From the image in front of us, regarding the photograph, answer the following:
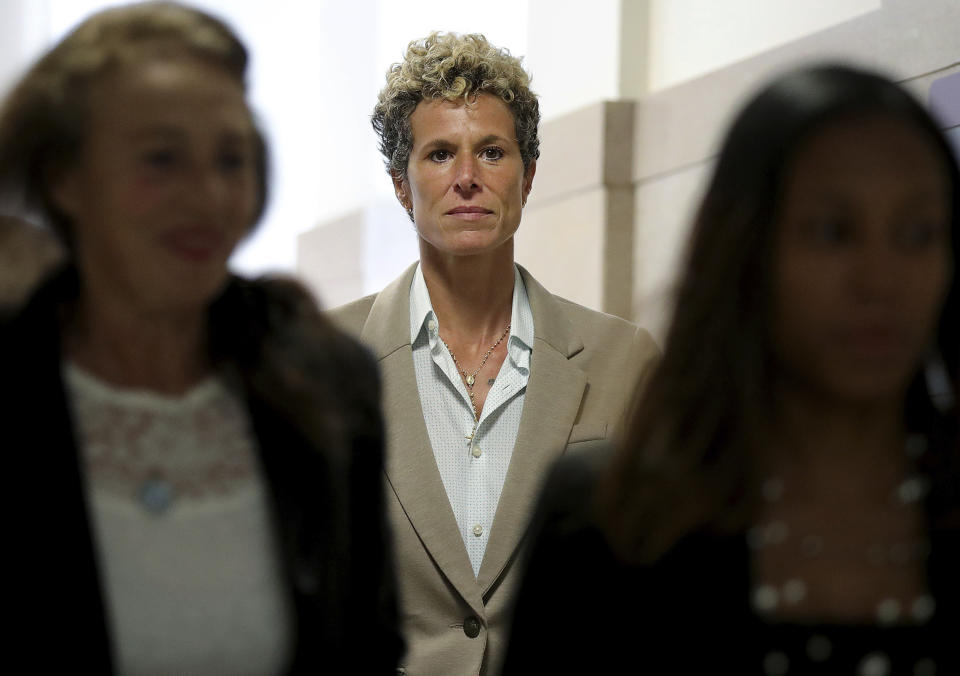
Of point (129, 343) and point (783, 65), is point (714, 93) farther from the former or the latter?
point (129, 343)

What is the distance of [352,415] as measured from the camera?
1657 millimetres

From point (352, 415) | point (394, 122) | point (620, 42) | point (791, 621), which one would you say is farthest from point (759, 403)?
point (620, 42)

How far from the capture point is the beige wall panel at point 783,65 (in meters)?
3.52

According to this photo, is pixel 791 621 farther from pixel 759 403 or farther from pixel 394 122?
pixel 394 122

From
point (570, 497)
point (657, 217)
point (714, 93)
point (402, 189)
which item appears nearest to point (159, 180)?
point (570, 497)

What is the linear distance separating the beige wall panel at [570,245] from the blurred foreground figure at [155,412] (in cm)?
343

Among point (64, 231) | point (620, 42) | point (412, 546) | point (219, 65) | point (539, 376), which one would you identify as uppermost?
point (219, 65)

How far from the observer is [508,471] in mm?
2838

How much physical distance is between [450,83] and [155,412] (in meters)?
1.81

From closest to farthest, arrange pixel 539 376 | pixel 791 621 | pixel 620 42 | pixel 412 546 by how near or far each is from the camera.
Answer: pixel 791 621, pixel 412 546, pixel 539 376, pixel 620 42

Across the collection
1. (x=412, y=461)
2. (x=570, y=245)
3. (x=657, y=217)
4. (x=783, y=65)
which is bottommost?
(x=570, y=245)

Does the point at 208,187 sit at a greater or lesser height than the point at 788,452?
greater

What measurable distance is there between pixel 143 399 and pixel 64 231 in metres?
0.21

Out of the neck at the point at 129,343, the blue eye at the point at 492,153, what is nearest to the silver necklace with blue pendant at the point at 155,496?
the neck at the point at 129,343
